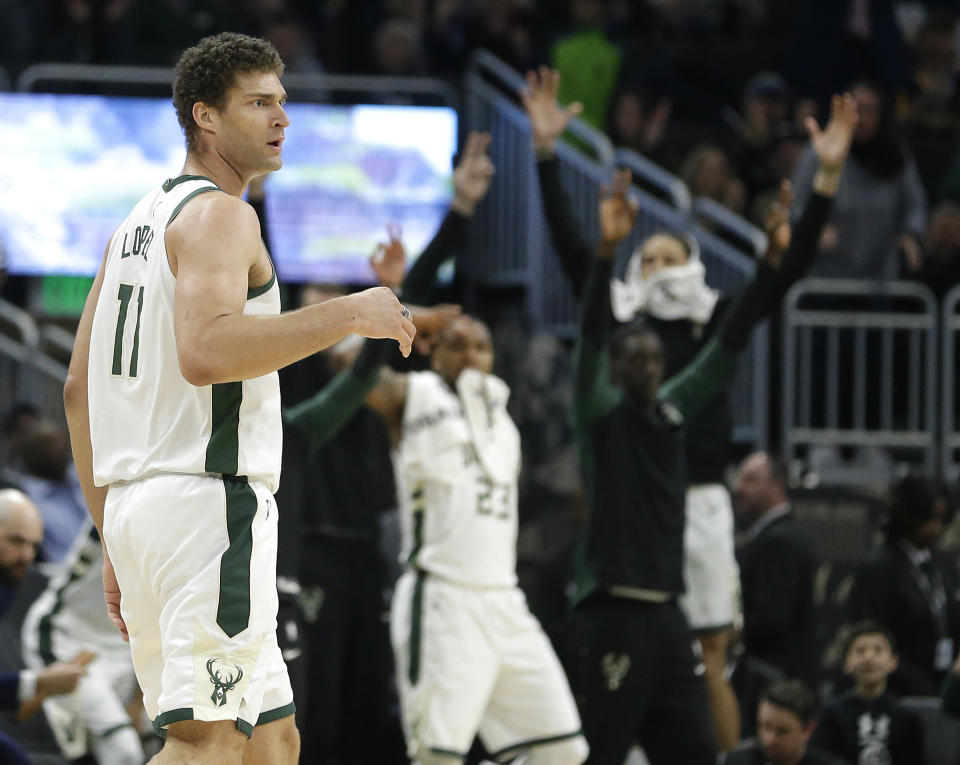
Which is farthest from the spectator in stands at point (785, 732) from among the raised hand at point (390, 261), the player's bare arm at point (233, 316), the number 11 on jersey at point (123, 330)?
the number 11 on jersey at point (123, 330)

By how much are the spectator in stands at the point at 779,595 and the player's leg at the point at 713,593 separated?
0.69 meters

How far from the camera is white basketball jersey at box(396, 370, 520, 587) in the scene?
7.32 meters

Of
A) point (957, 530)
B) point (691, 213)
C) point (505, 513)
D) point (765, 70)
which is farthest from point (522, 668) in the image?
point (765, 70)

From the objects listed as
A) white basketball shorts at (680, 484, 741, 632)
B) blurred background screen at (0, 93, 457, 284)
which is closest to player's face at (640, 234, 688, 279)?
white basketball shorts at (680, 484, 741, 632)

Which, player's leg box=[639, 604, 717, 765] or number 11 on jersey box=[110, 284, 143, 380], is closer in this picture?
number 11 on jersey box=[110, 284, 143, 380]

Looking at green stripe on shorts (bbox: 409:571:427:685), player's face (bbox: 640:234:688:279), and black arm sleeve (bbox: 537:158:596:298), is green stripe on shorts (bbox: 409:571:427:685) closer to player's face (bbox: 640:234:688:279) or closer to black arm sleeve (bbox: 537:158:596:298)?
black arm sleeve (bbox: 537:158:596:298)

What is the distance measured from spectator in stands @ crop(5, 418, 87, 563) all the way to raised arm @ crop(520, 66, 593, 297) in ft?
11.0

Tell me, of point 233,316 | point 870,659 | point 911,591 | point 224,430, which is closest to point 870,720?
point 870,659

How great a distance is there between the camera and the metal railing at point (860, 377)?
10836 mm

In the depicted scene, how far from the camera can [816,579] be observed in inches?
407

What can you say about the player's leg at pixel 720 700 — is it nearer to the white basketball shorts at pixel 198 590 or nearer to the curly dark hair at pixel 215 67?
the white basketball shorts at pixel 198 590

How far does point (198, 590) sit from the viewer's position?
13.2ft

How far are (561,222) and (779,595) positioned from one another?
2404 mm

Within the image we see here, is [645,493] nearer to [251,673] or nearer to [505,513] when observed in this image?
[505,513]
